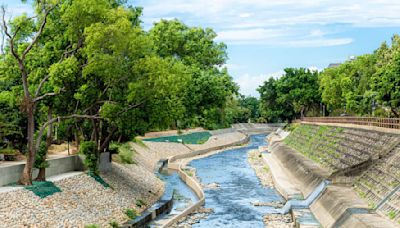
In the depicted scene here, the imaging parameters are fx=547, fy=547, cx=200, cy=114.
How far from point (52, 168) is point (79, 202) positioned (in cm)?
450

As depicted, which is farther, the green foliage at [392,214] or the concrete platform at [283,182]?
the concrete platform at [283,182]

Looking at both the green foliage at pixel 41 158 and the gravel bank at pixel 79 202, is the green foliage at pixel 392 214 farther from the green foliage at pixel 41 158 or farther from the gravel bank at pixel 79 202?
the green foliage at pixel 41 158

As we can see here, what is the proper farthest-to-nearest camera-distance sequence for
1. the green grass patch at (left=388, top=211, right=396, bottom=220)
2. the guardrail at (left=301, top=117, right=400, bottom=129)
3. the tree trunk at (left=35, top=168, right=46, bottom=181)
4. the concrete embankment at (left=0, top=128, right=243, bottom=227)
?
1. the guardrail at (left=301, top=117, right=400, bottom=129)
2. the tree trunk at (left=35, top=168, right=46, bottom=181)
3. the concrete embankment at (left=0, top=128, right=243, bottom=227)
4. the green grass patch at (left=388, top=211, right=396, bottom=220)

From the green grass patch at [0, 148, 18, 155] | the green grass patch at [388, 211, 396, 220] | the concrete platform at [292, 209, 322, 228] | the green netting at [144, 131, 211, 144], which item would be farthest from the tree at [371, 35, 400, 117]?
the green grass patch at [0, 148, 18, 155]

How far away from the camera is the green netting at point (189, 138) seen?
80.4 meters

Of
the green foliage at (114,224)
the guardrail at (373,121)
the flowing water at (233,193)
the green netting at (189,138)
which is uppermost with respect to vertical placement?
the guardrail at (373,121)

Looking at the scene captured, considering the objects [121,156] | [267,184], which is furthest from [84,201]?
[267,184]

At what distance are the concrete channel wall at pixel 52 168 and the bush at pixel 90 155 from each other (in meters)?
1.21

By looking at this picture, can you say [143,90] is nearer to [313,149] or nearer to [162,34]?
[313,149]

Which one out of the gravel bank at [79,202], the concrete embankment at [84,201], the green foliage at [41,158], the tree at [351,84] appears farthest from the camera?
the tree at [351,84]

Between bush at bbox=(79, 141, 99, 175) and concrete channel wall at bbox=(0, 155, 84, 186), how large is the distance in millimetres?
1214

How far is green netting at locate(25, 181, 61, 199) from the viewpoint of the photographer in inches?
1086

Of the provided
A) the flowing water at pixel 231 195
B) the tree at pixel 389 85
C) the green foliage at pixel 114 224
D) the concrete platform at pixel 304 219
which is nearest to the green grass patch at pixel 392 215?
the concrete platform at pixel 304 219

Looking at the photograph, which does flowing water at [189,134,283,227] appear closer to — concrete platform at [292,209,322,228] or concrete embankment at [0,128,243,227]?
concrete platform at [292,209,322,228]
